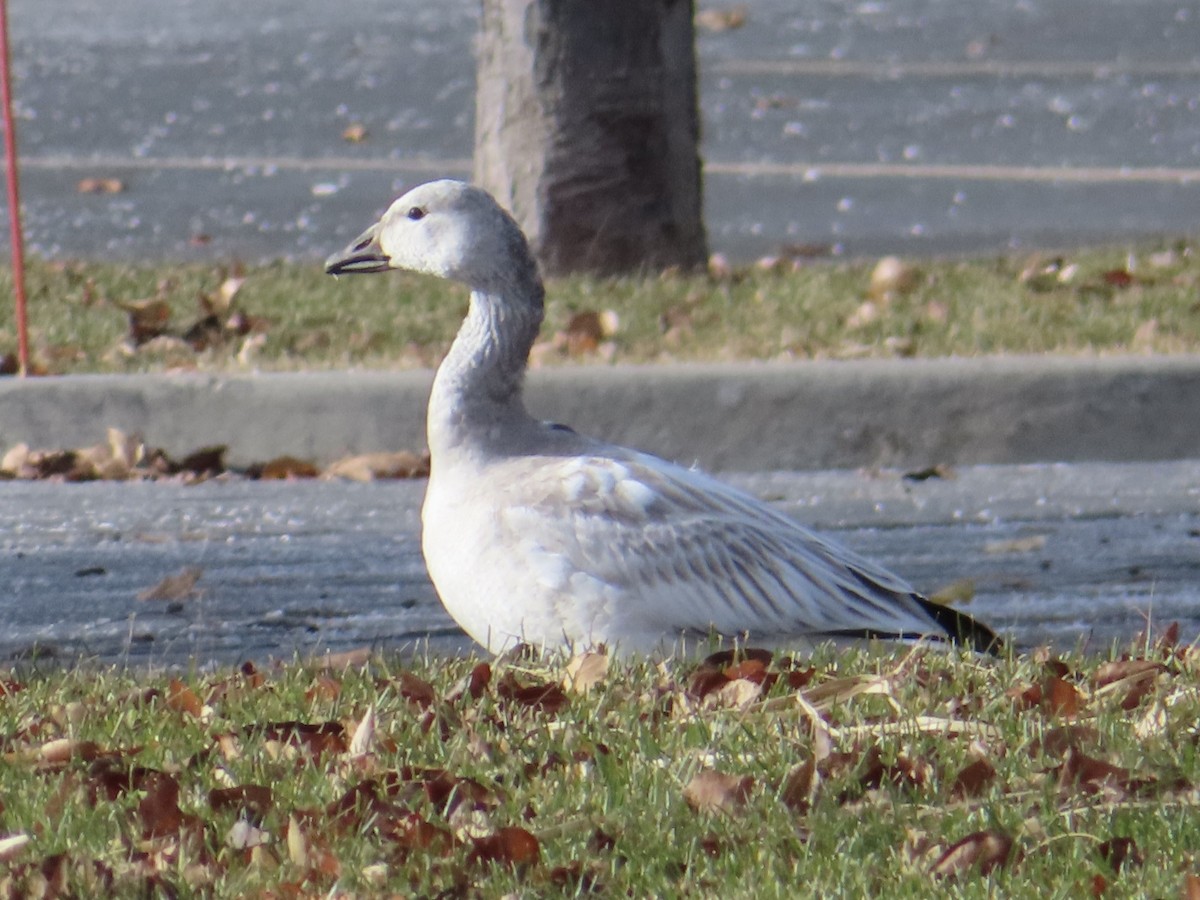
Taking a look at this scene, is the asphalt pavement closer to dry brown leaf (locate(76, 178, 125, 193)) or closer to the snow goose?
dry brown leaf (locate(76, 178, 125, 193))

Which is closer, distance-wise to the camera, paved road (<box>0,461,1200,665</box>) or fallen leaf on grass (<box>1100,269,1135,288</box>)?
paved road (<box>0,461,1200,665</box>)

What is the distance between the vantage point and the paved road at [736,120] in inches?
423

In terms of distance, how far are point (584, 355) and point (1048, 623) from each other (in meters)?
2.64

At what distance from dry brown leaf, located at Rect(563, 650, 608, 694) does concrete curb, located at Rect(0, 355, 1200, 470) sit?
255 cm

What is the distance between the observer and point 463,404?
5.02m

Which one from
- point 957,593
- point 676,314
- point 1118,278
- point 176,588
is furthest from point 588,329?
point 957,593

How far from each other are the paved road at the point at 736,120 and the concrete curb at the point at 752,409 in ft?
9.83

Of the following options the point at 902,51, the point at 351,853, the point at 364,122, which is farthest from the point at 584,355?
the point at 902,51

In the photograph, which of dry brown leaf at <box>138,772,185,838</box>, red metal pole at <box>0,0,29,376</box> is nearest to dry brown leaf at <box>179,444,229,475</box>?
red metal pole at <box>0,0,29,376</box>

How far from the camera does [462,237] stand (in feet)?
17.1

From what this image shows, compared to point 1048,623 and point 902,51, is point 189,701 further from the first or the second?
point 902,51

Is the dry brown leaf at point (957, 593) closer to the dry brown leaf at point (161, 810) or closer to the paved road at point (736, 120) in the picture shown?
the dry brown leaf at point (161, 810)

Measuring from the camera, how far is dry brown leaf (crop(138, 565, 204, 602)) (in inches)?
221

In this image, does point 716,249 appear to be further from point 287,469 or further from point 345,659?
point 345,659
